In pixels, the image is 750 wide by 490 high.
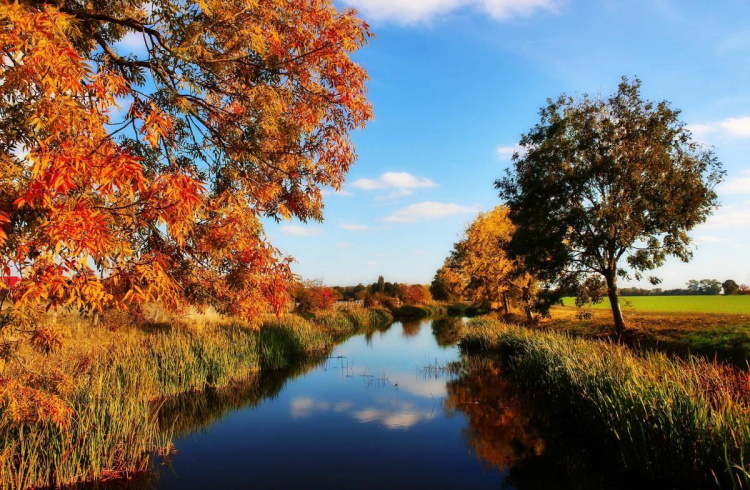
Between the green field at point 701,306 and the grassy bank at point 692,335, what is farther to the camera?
the green field at point 701,306

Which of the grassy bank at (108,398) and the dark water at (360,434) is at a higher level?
the grassy bank at (108,398)

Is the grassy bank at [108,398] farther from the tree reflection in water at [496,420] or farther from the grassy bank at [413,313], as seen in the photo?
the grassy bank at [413,313]

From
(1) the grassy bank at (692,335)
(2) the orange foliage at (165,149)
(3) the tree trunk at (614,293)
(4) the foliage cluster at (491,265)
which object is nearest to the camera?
(2) the orange foliage at (165,149)

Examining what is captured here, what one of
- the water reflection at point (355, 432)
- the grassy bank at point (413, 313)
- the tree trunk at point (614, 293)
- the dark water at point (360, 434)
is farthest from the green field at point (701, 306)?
the grassy bank at point (413, 313)

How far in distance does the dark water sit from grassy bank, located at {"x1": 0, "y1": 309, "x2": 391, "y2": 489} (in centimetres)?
67

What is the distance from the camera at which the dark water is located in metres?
7.71

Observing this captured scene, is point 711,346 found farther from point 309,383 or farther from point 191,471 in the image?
point 191,471

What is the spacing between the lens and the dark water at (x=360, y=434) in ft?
25.3

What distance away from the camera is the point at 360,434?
33.3 ft

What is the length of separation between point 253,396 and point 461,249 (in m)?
27.7

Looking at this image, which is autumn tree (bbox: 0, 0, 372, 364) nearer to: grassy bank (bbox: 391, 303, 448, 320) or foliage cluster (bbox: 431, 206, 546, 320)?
foliage cluster (bbox: 431, 206, 546, 320)

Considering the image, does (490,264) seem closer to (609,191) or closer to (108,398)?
(609,191)

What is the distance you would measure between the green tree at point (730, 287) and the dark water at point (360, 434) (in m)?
58.2

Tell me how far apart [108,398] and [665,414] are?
967 centimetres
